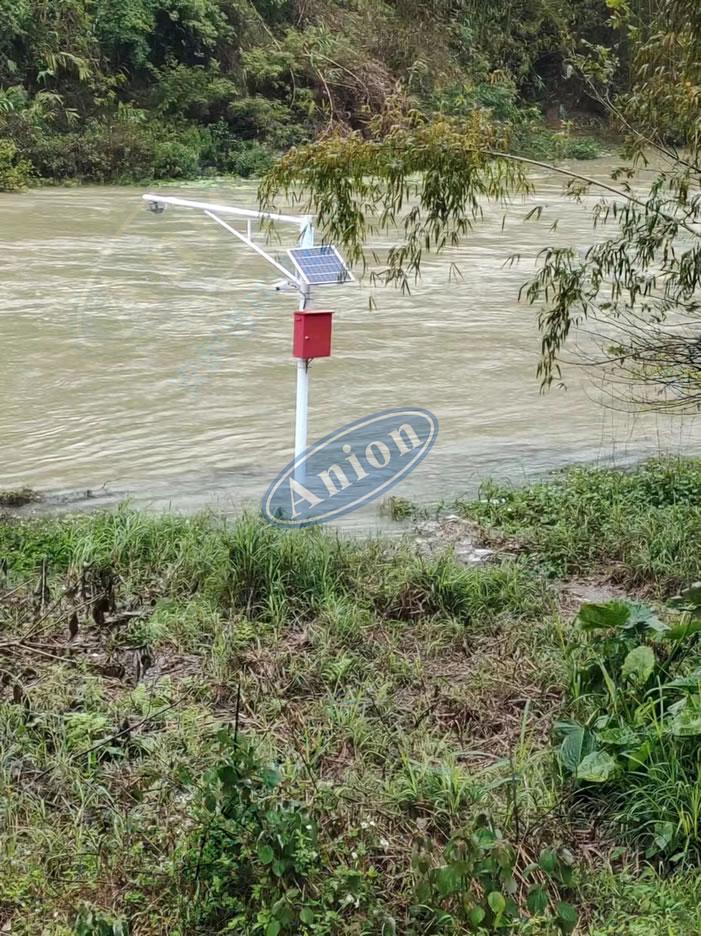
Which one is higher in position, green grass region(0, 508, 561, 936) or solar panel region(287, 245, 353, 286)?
solar panel region(287, 245, 353, 286)

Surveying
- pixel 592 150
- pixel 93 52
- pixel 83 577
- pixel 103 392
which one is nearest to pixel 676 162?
pixel 83 577

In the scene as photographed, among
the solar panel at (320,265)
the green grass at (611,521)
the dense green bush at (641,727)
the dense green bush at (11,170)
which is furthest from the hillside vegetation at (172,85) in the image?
the dense green bush at (641,727)

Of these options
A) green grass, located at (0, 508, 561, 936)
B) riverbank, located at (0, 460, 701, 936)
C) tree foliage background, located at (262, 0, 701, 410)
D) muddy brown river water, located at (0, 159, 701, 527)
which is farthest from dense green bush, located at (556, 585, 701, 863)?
muddy brown river water, located at (0, 159, 701, 527)

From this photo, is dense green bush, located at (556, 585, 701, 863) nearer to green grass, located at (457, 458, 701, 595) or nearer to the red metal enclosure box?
green grass, located at (457, 458, 701, 595)

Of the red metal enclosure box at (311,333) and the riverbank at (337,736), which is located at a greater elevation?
the red metal enclosure box at (311,333)

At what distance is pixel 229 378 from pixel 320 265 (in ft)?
14.9

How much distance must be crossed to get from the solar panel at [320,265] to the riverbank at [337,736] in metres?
1.15

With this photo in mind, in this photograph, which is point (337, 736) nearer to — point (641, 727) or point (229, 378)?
point (641, 727)

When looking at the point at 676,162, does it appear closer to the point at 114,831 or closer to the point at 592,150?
the point at 114,831

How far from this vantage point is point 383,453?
26.4ft

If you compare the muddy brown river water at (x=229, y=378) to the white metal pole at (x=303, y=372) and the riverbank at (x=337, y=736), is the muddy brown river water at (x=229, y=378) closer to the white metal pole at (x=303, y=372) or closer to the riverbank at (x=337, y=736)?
the white metal pole at (x=303, y=372)

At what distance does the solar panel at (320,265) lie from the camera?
5.18m

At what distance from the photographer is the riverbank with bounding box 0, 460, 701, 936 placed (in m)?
2.68

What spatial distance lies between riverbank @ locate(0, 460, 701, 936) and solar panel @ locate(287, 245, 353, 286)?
1.15m
